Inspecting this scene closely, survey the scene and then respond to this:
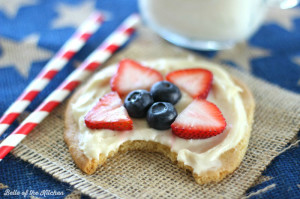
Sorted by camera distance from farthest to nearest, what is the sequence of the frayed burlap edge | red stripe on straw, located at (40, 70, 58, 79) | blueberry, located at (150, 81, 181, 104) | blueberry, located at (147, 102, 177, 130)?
red stripe on straw, located at (40, 70, 58, 79) → blueberry, located at (150, 81, 181, 104) → blueberry, located at (147, 102, 177, 130) → the frayed burlap edge

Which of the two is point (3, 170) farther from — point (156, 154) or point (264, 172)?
point (264, 172)

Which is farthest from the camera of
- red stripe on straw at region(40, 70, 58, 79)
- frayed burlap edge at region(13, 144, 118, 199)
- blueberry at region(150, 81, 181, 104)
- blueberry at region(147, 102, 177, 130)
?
red stripe on straw at region(40, 70, 58, 79)

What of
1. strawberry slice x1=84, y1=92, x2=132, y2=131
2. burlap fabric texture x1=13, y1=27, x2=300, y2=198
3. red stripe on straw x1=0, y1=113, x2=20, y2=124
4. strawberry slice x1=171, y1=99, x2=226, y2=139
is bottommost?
burlap fabric texture x1=13, y1=27, x2=300, y2=198

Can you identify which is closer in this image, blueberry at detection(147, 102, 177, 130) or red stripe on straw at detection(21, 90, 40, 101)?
blueberry at detection(147, 102, 177, 130)

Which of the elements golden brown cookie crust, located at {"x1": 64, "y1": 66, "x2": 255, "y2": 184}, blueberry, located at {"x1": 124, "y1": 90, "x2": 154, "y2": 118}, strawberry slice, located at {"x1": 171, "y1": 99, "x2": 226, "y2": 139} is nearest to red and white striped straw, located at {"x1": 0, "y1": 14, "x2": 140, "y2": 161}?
golden brown cookie crust, located at {"x1": 64, "y1": 66, "x2": 255, "y2": 184}

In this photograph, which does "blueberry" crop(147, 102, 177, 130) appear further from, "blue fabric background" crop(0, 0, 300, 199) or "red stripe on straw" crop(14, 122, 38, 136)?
"red stripe on straw" crop(14, 122, 38, 136)

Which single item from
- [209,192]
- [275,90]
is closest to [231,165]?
[209,192]

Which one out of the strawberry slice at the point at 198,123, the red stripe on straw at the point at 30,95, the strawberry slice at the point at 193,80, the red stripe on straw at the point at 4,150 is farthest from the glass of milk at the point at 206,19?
→ the red stripe on straw at the point at 4,150
